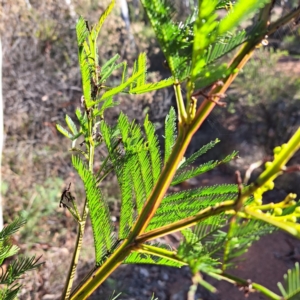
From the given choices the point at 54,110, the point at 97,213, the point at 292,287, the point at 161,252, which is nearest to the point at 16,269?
the point at 97,213

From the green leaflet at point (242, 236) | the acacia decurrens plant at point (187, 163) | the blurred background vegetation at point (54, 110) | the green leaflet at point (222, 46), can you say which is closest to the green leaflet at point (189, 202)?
the acacia decurrens plant at point (187, 163)

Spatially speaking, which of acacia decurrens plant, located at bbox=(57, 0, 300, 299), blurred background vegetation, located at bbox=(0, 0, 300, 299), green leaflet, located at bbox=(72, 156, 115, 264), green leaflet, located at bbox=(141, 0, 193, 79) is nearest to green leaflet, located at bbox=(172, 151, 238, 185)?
acacia decurrens plant, located at bbox=(57, 0, 300, 299)

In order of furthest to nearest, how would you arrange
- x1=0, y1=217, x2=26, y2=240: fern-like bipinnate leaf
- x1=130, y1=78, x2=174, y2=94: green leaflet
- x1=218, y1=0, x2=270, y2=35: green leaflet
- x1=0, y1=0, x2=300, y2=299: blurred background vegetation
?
x1=0, y1=0, x2=300, y2=299: blurred background vegetation < x1=0, y1=217, x2=26, y2=240: fern-like bipinnate leaf < x1=130, y1=78, x2=174, y2=94: green leaflet < x1=218, y1=0, x2=270, y2=35: green leaflet

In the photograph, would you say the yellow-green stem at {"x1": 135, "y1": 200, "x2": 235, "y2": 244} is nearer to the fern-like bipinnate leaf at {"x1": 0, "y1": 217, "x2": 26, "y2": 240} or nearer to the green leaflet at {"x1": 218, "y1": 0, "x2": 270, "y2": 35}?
the green leaflet at {"x1": 218, "y1": 0, "x2": 270, "y2": 35}

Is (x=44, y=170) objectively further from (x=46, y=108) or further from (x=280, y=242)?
(x=280, y=242)

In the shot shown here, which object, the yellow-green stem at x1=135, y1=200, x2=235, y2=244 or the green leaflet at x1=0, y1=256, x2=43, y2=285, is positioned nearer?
the yellow-green stem at x1=135, y1=200, x2=235, y2=244
